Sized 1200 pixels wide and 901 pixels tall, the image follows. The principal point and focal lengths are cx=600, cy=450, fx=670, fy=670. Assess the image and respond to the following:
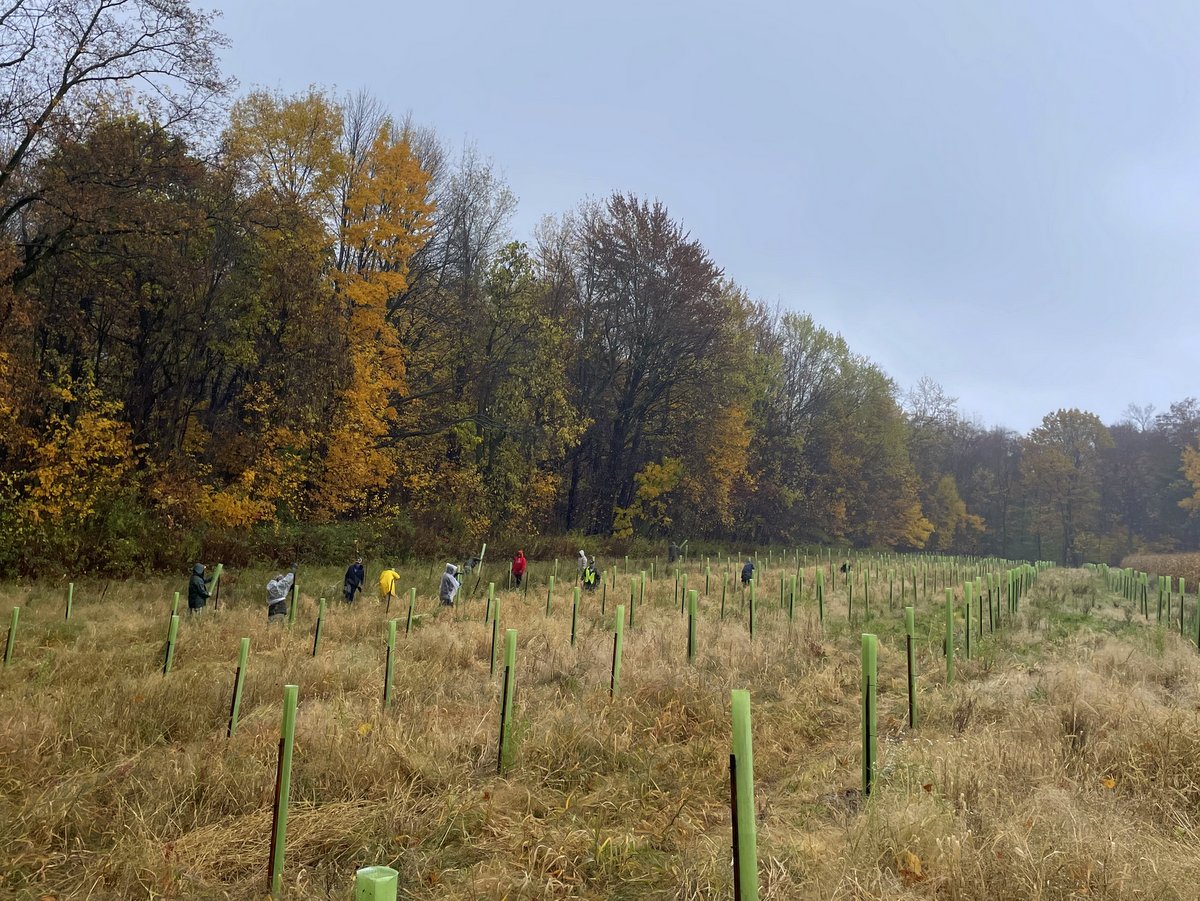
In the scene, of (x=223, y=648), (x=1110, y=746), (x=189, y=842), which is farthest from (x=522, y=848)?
(x=223, y=648)

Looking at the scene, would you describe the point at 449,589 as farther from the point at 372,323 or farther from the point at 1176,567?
the point at 1176,567

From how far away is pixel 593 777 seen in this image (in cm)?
509

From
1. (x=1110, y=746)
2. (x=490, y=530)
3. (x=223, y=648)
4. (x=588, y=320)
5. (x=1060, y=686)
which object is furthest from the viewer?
(x=588, y=320)

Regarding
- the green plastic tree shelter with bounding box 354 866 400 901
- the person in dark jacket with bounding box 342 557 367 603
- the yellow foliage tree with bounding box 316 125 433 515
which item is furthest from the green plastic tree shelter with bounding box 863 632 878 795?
the yellow foliage tree with bounding box 316 125 433 515

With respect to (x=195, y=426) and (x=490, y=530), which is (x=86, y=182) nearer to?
(x=195, y=426)

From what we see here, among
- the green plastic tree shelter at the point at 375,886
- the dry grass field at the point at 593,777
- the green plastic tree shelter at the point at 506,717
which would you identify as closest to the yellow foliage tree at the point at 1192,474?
the dry grass field at the point at 593,777

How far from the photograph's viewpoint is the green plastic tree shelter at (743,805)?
276 cm

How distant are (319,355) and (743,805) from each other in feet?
66.2

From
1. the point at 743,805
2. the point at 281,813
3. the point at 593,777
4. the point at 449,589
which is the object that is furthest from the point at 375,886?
the point at 449,589

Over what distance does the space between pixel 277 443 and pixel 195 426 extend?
3083 mm

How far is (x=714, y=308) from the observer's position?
35.3 meters

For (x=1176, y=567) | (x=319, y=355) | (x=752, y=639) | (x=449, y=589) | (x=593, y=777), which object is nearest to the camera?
(x=593, y=777)

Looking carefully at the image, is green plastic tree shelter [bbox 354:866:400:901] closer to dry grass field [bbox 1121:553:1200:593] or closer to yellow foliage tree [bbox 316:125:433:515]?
yellow foliage tree [bbox 316:125:433:515]

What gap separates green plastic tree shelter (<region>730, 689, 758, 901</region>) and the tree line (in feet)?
54.2
